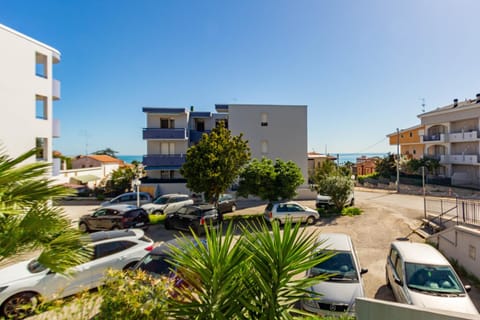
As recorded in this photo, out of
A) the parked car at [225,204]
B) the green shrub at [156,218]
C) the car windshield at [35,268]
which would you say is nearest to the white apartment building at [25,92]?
the green shrub at [156,218]

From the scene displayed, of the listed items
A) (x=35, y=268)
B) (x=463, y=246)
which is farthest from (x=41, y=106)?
(x=463, y=246)

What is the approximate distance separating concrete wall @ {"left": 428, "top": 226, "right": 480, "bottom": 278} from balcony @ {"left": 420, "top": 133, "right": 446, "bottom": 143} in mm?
29643

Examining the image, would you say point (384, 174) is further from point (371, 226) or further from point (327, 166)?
point (371, 226)

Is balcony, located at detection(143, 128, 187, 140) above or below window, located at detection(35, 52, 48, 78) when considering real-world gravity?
below

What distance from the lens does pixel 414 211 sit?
57.3 feet

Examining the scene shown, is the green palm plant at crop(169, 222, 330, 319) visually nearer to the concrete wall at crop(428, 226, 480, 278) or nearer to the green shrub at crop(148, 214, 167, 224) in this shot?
the concrete wall at crop(428, 226, 480, 278)

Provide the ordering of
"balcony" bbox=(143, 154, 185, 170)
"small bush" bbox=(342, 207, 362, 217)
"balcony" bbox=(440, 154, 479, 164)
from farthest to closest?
"balcony" bbox=(440, 154, 479, 164) → "balcony" bbox=(143, 154, 185, 170) → "small bush" bbox=(342, 207, 362, 217)

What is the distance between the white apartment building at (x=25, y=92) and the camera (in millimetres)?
15492

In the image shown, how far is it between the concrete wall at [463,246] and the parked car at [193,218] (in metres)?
10.1

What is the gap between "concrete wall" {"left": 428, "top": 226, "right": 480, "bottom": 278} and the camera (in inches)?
330

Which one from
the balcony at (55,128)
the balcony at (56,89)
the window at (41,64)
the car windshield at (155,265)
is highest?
the window at (41,64)

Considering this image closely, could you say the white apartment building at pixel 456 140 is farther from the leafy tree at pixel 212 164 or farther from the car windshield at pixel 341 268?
the car windshield at pixel 341 268

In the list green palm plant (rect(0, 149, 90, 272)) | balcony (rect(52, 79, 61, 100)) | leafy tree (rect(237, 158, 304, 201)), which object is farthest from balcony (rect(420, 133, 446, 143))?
balcony (rect(52, 79, 61, 100))

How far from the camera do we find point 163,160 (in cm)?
2762
